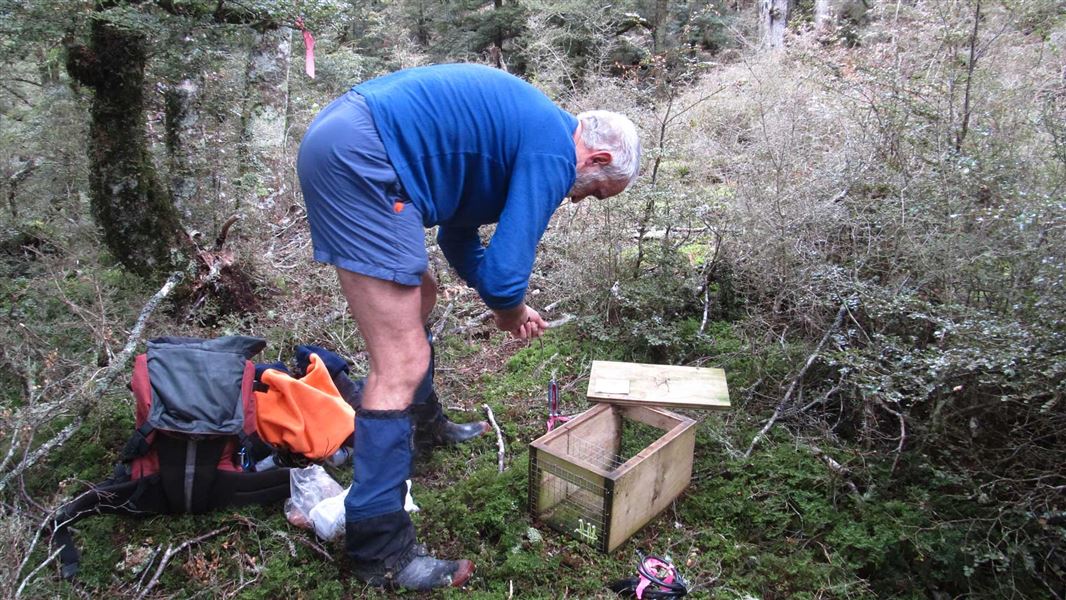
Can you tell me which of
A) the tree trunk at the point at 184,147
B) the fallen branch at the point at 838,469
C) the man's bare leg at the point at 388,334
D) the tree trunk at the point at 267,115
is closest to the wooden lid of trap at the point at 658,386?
the fallen branch at the point at 838,469

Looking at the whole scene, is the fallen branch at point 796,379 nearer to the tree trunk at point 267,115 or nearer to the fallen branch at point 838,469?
the fallen branch at point 838,469

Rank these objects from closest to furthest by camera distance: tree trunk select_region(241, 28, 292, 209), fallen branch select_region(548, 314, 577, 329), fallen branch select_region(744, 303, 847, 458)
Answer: fallen branch select_region(744, 303, 847, 458) → fallen branch select_region(548, 314, 577, 329) → tree trunk select_region(241, 28, 292, 209)

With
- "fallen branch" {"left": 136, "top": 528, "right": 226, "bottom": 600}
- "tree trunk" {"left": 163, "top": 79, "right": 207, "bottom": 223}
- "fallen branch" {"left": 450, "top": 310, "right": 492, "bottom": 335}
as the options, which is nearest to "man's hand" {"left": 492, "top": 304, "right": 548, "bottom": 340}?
"fallen branch" {"left": 136, "top": 528, "right": 226, "bottom": 600}

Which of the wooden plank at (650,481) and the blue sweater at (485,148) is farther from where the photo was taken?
the wooden plank at (650,481)

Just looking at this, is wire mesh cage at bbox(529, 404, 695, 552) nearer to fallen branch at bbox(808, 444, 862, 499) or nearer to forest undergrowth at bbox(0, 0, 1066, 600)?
forest undergrowth at bbox(0, 0, 1066, 600)

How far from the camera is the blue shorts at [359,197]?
1.91 m

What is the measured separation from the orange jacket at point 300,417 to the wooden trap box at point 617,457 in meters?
0.88

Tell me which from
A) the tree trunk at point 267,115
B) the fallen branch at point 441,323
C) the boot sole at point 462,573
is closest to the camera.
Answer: the boot sole at point 462,573

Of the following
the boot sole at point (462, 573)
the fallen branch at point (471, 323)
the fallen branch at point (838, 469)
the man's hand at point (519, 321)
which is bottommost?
the boot sole at point (462, 573)

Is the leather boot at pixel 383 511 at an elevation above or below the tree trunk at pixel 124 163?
below

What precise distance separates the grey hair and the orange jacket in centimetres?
152

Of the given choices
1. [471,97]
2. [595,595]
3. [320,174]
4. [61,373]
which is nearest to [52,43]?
[61,373]

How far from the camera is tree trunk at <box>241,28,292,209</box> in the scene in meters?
5.08

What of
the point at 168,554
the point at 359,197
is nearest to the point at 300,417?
the point at 168,554
